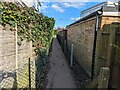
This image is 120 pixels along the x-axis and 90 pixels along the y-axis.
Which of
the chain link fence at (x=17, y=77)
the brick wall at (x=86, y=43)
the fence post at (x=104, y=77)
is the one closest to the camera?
the fence post at (x=104, y=77)

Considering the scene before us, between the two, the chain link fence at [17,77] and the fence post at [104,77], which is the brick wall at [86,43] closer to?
the chain link fence at [17,77]

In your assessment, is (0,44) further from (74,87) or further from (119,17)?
(119,17)

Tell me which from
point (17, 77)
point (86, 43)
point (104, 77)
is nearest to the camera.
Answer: point (104, 77)

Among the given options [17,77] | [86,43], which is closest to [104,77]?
[17,77]

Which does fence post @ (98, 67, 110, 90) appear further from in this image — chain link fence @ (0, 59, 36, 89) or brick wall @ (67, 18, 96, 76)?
brick wall @ (67, 18, 96, 76)

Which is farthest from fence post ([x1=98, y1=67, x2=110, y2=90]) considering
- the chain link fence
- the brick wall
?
the brick wall

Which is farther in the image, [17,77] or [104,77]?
[17,77]

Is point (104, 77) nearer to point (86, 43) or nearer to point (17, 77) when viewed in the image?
point (17, 77)

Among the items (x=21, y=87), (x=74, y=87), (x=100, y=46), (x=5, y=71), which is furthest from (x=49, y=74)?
(x=5, y=71)

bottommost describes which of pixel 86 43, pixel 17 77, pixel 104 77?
pixel 17 77

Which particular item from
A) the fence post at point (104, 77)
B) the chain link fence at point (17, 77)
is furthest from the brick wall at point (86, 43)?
the fence post at point (104, 77)

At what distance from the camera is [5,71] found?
3242 mm

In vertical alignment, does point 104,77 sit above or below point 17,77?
above

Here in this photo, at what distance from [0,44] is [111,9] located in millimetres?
4406
